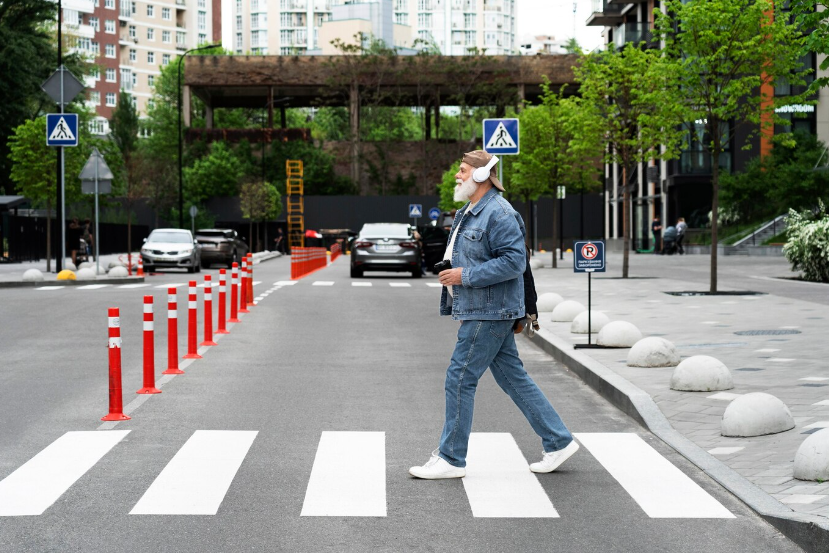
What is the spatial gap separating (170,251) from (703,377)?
29.9 meters

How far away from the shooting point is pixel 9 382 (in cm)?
1160

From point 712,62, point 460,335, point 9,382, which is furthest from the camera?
point 712,62

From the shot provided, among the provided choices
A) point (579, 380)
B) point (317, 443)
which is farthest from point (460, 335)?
point (579, 380)

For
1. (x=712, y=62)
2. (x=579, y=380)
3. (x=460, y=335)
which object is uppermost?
(x=712, y=62)

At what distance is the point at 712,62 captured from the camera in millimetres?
22047

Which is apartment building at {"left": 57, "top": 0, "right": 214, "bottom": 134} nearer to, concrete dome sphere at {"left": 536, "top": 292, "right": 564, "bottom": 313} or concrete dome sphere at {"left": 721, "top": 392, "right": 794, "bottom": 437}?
concrete dome sphere at {"left": 536, "top": 292, "right": 564, "bottom": 313}

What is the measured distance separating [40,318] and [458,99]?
202ft

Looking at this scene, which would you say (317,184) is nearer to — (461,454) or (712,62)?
(712,62)

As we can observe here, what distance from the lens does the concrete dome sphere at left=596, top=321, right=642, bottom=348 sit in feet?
44.6

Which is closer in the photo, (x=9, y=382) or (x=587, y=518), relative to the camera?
(x=587, y=518)

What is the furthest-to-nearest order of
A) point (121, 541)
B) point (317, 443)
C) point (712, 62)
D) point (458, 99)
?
1. point (458, 99)
2. point (712, 62)
3. point (317, 443)
4. point (121, 541)

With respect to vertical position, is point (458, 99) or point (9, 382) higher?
point (458, 99)

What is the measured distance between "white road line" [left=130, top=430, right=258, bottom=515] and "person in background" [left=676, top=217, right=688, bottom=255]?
45.6 metres

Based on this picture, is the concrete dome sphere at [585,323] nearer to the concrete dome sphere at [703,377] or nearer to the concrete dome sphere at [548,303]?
the concrete dome sphere at [548,303]
